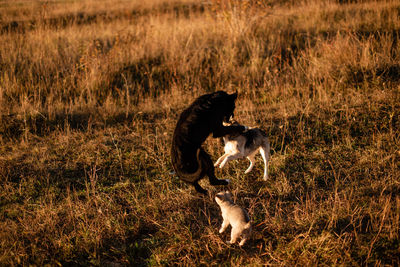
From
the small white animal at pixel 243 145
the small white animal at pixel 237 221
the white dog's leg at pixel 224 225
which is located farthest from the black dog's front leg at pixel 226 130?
the white dog's leg at pixel 224 225

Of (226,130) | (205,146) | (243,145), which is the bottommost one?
(205,146)

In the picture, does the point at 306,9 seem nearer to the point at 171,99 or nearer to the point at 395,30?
the point at 395,30

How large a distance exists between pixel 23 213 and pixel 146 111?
272 cm

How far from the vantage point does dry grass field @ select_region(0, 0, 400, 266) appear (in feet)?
8.23

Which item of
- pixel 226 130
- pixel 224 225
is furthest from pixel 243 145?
Answer: pixel 224 225

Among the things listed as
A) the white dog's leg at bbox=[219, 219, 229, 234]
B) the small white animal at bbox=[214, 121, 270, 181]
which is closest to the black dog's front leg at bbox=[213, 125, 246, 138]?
the small white animal at bbox=[214, 121, 270, 181]

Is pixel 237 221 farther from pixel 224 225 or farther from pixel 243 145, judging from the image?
pixel 243 145

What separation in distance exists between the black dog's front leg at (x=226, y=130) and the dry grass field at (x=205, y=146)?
69cm

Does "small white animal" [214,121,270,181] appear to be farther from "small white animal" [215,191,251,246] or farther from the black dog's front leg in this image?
"small white animal" [215,191,251,246]

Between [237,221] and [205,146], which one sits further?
[205,146]

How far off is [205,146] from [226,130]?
4.48 ft

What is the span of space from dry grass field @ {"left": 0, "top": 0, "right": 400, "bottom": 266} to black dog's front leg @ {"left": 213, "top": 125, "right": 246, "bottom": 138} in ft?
2.27

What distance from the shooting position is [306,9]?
9.63 m

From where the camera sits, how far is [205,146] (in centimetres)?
404
